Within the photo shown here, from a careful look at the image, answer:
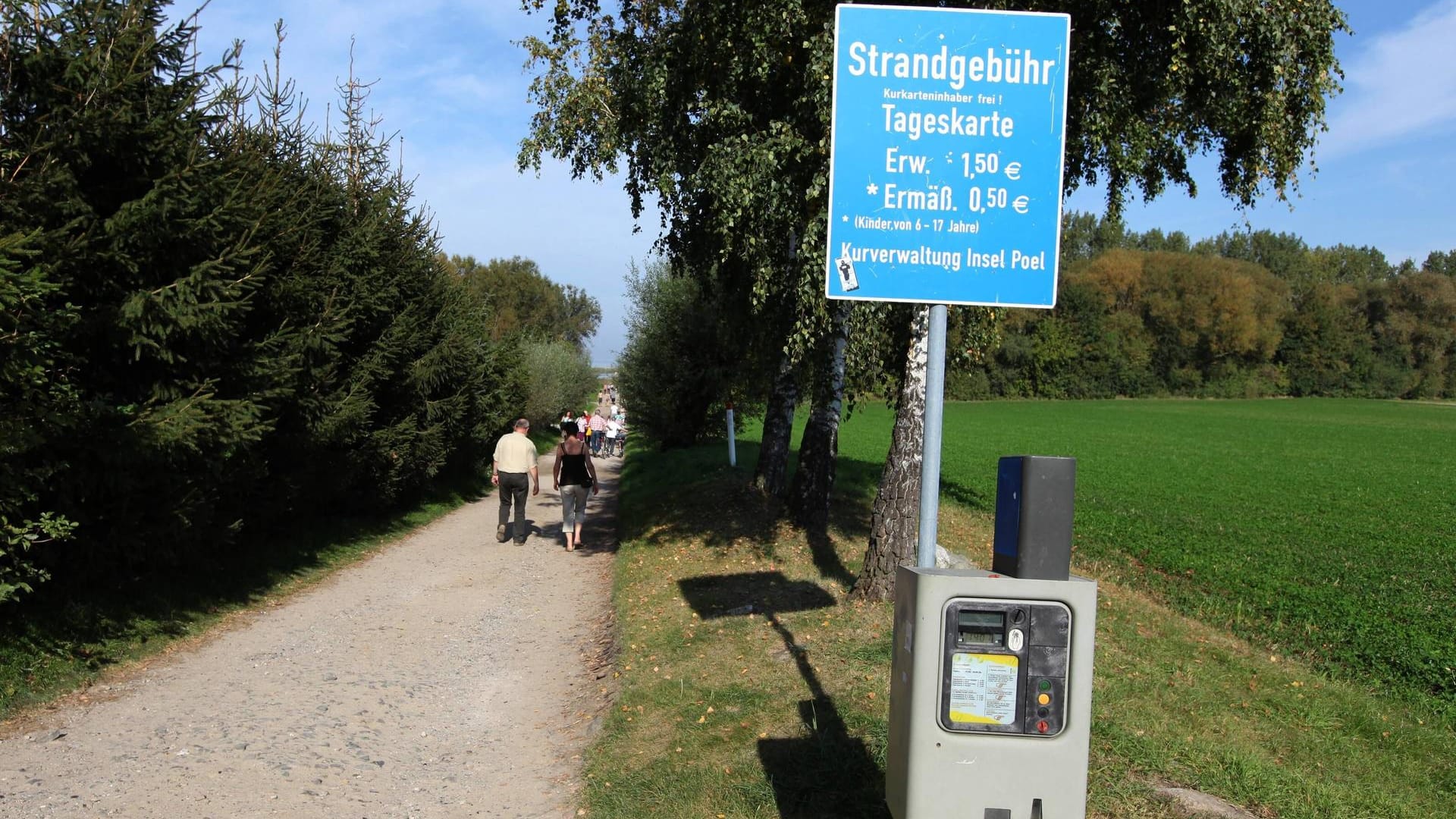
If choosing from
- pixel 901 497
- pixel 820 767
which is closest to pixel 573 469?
pixel 901 497

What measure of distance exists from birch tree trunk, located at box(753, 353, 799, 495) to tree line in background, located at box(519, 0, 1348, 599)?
1.57 metres

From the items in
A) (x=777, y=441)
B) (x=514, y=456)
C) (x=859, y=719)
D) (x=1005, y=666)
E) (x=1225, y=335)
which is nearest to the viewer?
(x=1005, y=666)

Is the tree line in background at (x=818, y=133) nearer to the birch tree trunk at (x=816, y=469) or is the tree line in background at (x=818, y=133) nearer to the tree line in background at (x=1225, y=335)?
the birch tree trunk at (x=816, y=469)

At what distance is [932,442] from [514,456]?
1128 cm

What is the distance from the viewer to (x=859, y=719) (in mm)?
5840

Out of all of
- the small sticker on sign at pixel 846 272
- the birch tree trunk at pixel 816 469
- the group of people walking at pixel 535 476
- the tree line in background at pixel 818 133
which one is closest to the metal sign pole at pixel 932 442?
the small sticker on sign at pixel 846 272

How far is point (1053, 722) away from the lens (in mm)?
3475

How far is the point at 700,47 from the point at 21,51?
5.53 metres

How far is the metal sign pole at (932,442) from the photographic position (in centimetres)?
433

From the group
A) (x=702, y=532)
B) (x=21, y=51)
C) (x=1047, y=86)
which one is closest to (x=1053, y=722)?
(x=1047, y=86)

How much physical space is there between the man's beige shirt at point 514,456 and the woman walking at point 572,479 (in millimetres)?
461

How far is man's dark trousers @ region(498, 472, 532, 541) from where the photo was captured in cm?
1484

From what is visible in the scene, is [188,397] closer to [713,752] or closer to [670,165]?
[670,165]

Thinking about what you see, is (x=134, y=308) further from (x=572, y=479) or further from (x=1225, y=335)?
(x=1225, y=335)
